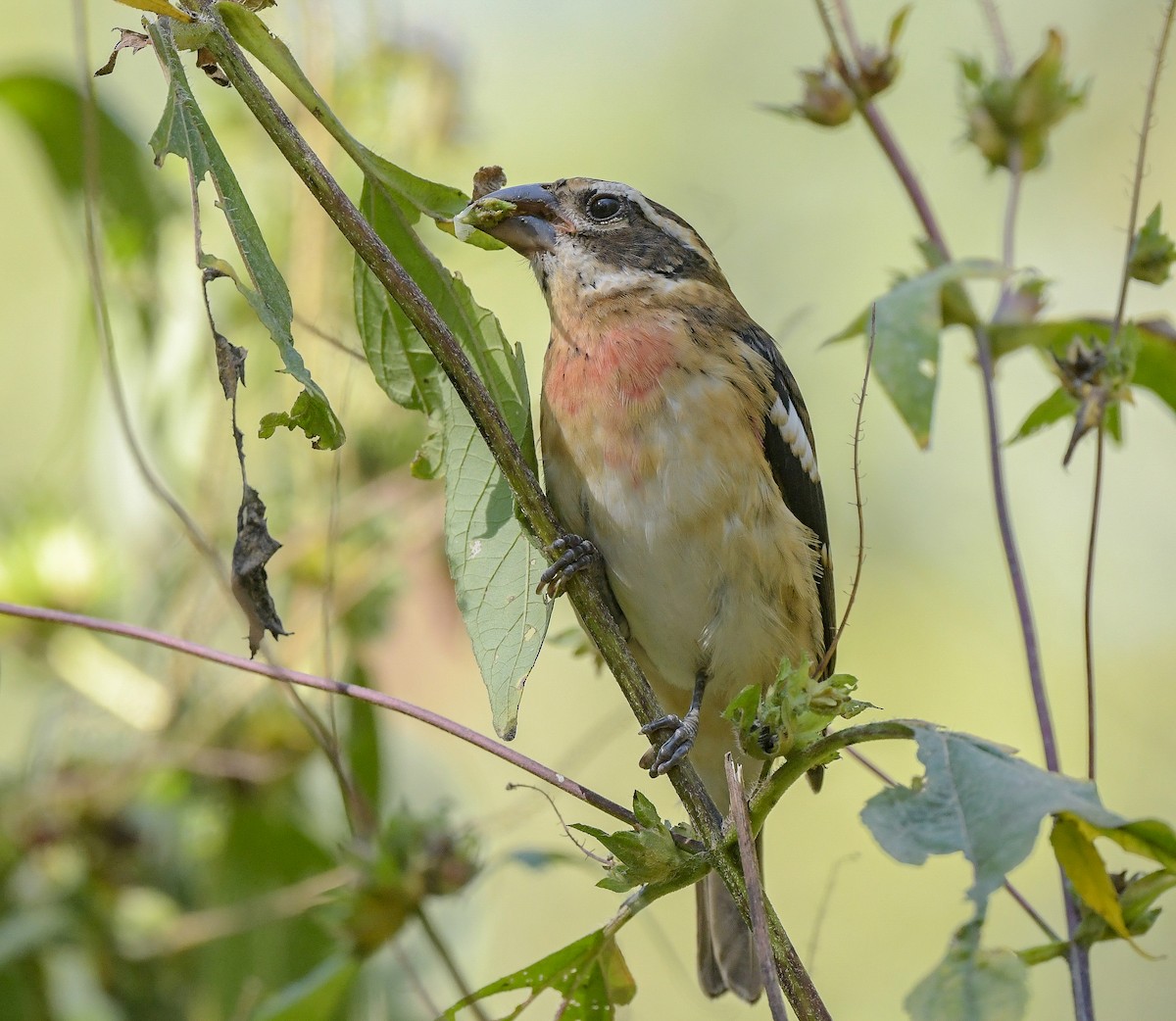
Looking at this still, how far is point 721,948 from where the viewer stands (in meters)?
3.77

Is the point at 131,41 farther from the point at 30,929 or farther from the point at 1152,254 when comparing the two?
the point at 30,929

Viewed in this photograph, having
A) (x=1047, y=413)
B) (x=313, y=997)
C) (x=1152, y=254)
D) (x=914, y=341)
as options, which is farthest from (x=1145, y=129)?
(x=313, y=997)

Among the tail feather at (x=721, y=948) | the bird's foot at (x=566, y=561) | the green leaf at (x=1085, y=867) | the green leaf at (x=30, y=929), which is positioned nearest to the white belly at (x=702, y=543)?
the bird's foot at (x=566, y=561)

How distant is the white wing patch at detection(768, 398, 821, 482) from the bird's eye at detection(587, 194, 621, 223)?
2.24ft

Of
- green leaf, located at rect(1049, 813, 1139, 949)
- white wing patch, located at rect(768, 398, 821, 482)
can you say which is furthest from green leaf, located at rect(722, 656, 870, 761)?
white wing patch, located at rect(768, 398, 821, 482)

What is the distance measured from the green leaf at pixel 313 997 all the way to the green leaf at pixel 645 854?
0.88m

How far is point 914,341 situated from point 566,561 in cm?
87

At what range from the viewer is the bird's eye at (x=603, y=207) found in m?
3.72

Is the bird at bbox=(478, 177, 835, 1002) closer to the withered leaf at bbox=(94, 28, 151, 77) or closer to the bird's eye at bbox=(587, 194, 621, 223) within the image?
the bird's eye at bbox=(587, 194, 621, 223)

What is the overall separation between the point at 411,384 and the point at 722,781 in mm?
2224

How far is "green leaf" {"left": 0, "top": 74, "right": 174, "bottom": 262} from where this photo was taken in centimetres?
355

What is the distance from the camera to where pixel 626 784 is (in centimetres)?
718

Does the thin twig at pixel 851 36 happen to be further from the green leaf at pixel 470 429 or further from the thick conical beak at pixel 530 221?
the green leaf at pixel 470 429

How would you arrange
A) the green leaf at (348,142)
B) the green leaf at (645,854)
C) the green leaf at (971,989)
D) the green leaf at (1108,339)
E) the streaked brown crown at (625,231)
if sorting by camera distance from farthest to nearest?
the streaked brown crown at (625,231)
the green leaf at (1108,339)
the green leaf at (348,142)
the green leaf at (645,854)
the green leaf at (971,989)
